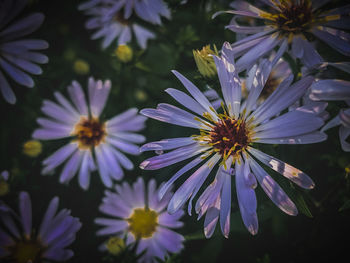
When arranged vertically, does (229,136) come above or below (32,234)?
above

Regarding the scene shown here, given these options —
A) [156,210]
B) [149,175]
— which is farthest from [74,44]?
[156,210]

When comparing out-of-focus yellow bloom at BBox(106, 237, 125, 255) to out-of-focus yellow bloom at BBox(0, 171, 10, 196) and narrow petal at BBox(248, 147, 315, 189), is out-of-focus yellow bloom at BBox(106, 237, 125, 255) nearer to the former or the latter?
out-of-focus yellow bloom at BBox(0, 171, 10, 196)

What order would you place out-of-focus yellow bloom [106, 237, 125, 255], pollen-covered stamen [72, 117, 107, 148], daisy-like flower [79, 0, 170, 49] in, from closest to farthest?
1. out-of-focus yellow bloom [106, 237, 125, 255]
2. daisy-like flower [79, 0, 170, 49]
3. pollen-covered stamen [72, 117, 107, 148]

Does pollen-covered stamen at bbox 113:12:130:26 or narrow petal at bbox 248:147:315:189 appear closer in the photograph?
narrow petal at bbox 248:147:315:189

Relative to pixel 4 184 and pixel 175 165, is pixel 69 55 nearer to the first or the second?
pixel 4 184

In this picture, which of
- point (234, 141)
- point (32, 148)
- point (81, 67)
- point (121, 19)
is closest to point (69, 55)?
point (81, 67)

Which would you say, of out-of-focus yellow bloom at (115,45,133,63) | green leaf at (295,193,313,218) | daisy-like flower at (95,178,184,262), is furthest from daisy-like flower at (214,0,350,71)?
daisy-like flower at (95,178,184,262)
